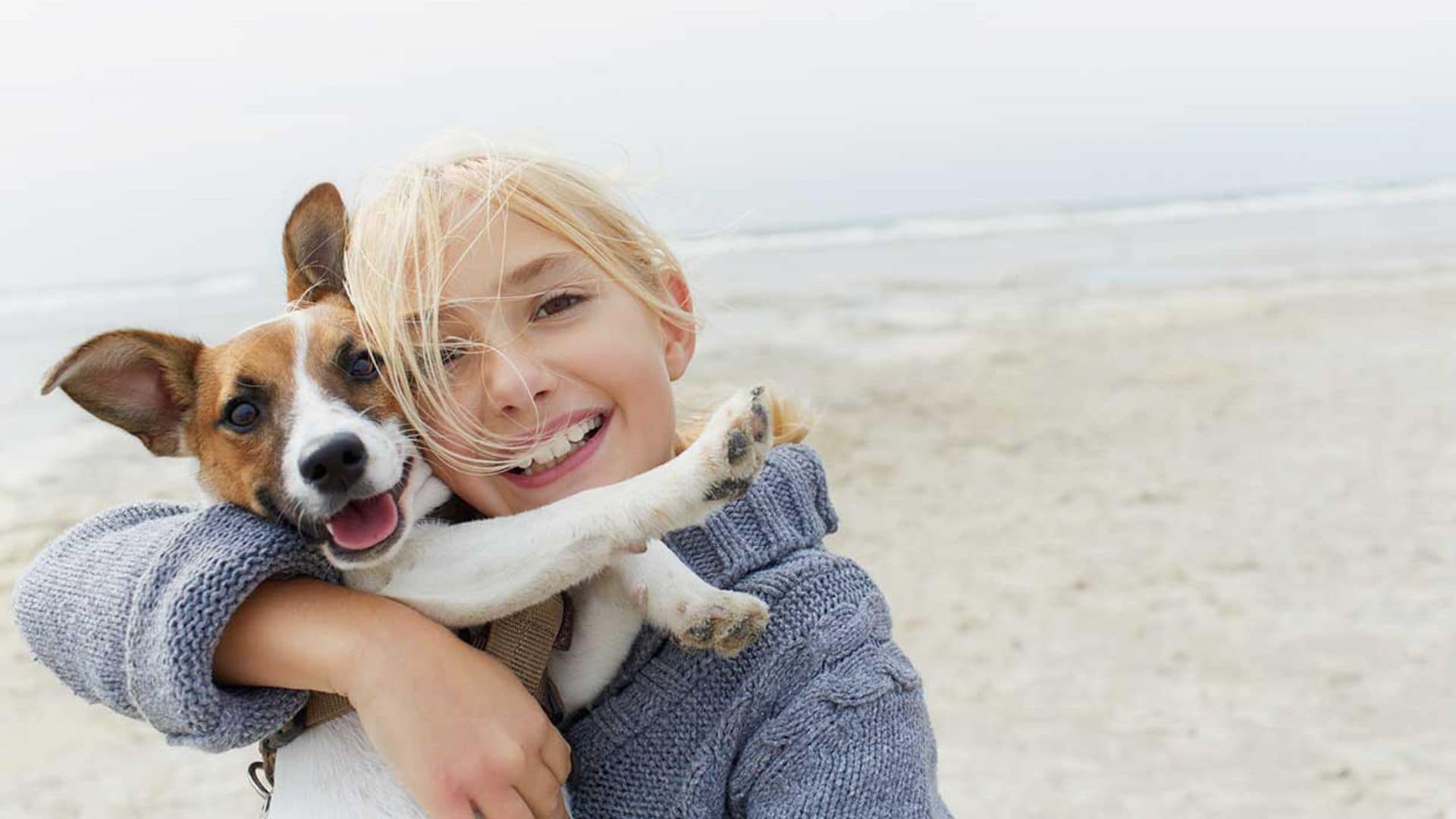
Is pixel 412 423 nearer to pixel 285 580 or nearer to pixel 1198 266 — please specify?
pixel 285 580

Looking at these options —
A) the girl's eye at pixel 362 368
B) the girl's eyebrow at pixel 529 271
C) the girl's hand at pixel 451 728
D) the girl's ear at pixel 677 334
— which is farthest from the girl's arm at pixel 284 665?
the girl's ear at pixel 677 334

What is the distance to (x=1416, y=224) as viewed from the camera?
21875 millimetres

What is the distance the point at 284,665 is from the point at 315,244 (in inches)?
35.9

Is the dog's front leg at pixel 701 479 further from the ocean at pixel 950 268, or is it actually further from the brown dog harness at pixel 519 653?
the ocean at pixel 950 268

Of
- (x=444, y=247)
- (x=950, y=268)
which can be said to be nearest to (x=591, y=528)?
(x=444, y=247)

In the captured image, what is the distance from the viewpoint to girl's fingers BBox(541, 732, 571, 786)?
6.23 feet

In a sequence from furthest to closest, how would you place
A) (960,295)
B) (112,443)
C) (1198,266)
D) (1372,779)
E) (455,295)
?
1. (1198,266)
2. (960,295)
3. (112,443)
4. (1372,779)
5. (455,295)

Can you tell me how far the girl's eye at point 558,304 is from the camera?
83.4 inches

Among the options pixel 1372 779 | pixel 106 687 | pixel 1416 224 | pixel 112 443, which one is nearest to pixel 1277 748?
pixel 1372 779

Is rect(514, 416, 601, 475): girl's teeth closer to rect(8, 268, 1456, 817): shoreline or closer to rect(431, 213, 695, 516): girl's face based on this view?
rect(431, 213, 695, 516): girl's face

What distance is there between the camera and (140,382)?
234 centimetres

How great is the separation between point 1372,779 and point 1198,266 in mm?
14912

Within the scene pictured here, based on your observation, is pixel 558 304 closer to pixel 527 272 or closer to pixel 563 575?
pixel 527 272

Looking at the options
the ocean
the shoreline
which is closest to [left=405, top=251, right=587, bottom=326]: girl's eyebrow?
the shoreline
